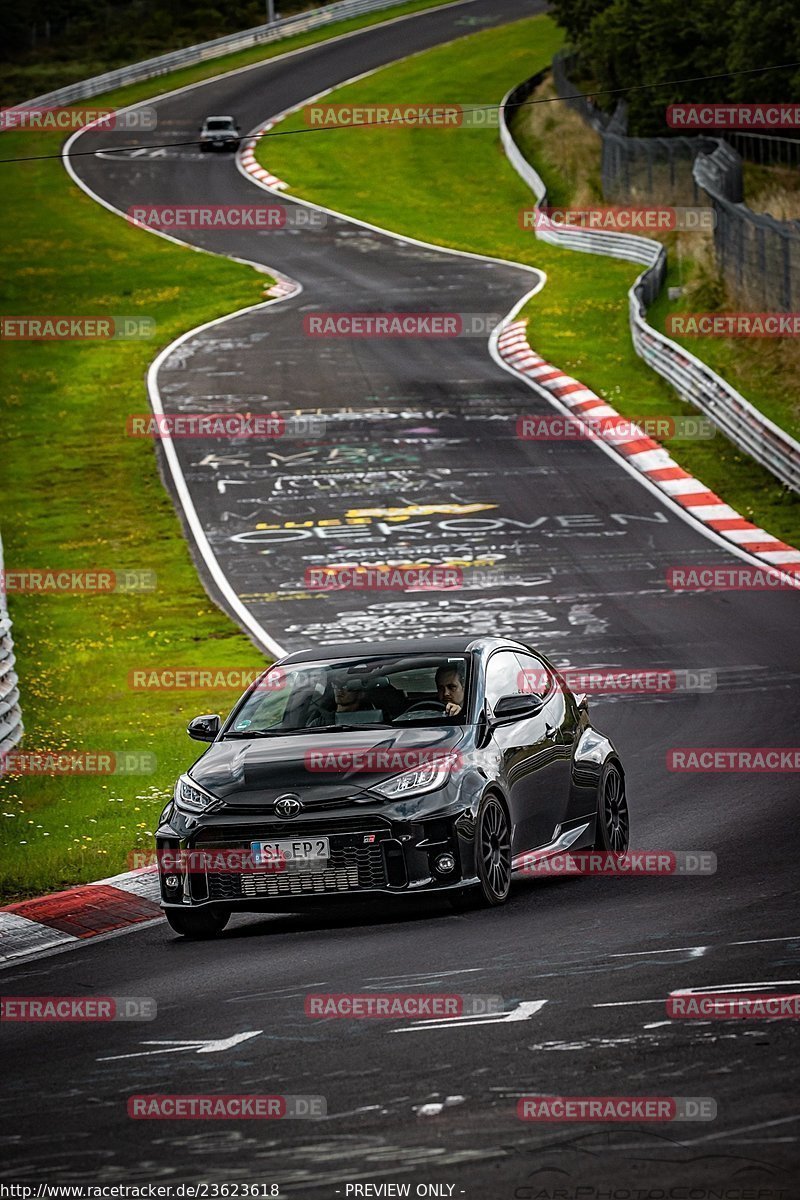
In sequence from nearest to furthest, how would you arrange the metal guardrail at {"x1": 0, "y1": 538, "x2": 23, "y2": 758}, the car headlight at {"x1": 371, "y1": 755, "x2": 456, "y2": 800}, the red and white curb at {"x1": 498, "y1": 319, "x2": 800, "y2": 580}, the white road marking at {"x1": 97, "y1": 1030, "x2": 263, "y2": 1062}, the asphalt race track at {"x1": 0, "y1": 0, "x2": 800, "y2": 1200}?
1. the asphalt race track at {"x1": 0, "y1": 0, "x2": 800, "y2": 1200}
2. the white road marking at {"x1": 97, "y1": 1030, "x2": 263, "y2": 1062}
3. the car headlight at {"x1": 371, "y1": 755, "x2": 456, "y2": 800}
4. the metal guardrail at {"x1": 0, "y1": 538, "x2": 23, "y2": 758}
5. the red and white curb at {"x1": 498, "y1": 319, "x2": 800, "y2": 580}

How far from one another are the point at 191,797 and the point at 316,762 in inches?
28.7

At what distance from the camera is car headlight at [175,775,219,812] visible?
10.4 metres

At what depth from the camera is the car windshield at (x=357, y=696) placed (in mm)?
A: 11031

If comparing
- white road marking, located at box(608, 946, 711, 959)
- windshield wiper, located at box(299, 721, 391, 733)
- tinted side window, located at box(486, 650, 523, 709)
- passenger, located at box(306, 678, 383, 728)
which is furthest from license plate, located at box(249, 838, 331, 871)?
white road marking, located at box(608, 946, 711, 959)

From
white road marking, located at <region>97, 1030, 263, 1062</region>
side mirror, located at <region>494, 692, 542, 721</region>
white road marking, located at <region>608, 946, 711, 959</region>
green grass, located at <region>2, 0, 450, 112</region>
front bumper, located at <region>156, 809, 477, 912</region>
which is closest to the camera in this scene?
white road marking, located at <region>97, 1030, 263, 1062</region>

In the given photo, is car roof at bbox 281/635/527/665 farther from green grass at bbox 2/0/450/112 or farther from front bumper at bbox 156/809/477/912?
green grass at bbox 2/0/450/112

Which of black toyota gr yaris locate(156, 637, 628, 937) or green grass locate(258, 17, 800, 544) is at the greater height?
black toyota gr yaris locate(156, 637, 628, 937)

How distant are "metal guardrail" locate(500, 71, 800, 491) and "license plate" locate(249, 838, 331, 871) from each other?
1930 cm

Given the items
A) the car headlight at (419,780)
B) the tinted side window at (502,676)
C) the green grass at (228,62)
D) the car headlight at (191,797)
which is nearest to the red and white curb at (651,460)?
the tinted side window at (502,676)

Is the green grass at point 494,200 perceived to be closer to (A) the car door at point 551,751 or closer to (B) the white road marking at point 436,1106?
(A) the car door at point 551,751

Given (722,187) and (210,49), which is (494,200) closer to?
(722,187)

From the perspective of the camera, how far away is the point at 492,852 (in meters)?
10.5

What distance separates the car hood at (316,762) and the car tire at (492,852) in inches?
16.8

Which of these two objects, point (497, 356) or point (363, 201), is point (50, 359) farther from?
point (363, 201)
